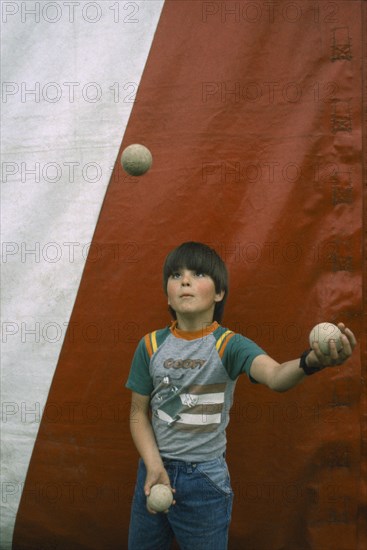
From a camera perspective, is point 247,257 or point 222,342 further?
point 247,257

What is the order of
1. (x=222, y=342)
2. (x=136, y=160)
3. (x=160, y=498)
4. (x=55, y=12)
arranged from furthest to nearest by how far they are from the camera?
(x=55, y=12) → (x=136, y=160) → (x=222, y=342) → (x=160, y=498)

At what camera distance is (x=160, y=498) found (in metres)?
1.17

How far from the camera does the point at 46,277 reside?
172 centimetres

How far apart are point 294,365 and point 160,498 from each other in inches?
15.8

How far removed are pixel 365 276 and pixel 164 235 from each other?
582mm

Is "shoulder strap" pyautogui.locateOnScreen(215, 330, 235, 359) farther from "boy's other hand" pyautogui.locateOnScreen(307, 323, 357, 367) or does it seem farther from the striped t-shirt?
"boy's other hand" pyautogui.locateOnScreen(307, 323, 357, 367)

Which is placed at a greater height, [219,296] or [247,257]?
[247,257]

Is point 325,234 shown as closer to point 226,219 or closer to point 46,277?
point 226,219

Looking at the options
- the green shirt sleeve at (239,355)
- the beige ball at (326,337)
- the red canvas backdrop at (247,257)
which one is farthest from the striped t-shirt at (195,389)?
the red canvas backdrop at (247,257)

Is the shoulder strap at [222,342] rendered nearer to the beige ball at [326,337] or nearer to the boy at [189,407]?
the boy at [189,407]

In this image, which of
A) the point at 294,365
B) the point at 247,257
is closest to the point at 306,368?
the point at 294,365

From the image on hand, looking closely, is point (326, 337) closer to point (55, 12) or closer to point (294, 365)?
point (294, 365)

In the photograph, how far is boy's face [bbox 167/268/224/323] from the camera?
4.24ft

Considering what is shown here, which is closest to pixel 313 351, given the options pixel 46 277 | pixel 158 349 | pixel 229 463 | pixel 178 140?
pixel 158 349
